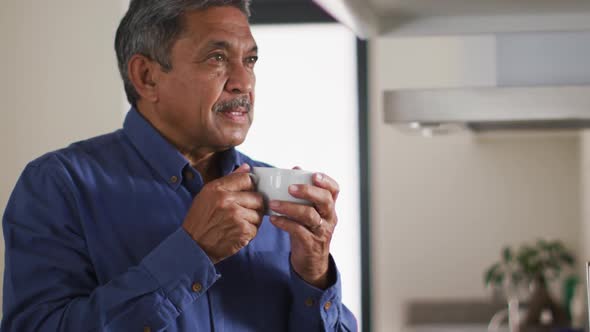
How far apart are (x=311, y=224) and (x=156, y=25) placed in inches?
16.3

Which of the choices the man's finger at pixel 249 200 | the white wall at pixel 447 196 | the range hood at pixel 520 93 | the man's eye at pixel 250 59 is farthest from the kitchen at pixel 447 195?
the man's finger at pixel 249 200

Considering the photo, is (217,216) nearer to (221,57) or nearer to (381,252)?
(221,57)

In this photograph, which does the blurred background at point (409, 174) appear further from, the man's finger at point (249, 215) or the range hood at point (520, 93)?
the man's finger at point (249, 215)

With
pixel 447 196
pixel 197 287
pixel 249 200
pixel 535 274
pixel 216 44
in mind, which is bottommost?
pixel 535 274

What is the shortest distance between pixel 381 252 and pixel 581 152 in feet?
4.01

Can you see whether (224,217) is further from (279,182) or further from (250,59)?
(250,59)

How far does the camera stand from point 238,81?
1284mm

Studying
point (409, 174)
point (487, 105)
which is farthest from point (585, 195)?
point (487, 105)

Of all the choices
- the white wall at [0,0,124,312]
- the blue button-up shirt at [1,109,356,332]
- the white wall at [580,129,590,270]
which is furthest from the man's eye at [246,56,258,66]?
the white wall at [580,129,590,270]

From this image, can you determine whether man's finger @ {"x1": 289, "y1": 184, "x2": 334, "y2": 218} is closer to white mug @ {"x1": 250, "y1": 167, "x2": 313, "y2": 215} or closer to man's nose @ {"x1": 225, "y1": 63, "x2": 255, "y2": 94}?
white mug @ {"x1": 250, "y1": 167, "x2": 313, "y2": 215}

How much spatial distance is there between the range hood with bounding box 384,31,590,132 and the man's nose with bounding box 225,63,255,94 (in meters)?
0.32

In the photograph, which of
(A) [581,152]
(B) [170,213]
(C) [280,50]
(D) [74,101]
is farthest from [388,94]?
(A) [581,152]

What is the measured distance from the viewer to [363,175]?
183 inches

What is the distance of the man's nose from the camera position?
128cm
